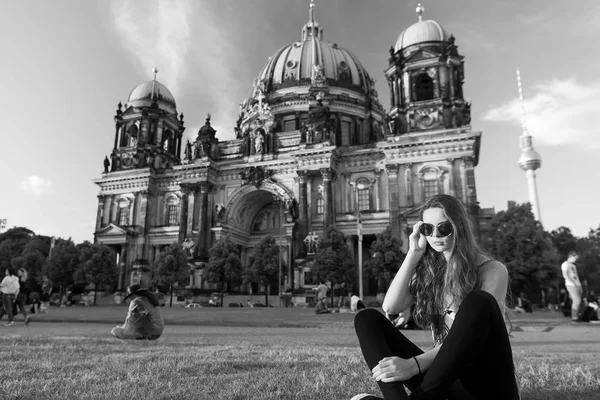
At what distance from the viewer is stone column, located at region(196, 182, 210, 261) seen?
4619 centimetres

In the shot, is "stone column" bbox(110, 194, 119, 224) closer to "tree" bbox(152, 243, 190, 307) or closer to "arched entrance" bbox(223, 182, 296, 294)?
"tree" bbox(152, 243, 190, 307)

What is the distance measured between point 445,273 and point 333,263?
3281 cm

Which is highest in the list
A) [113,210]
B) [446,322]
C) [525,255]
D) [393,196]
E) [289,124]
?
[289,124]

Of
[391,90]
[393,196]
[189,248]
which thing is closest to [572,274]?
[393,196]

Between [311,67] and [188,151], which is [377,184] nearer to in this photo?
[311,67]

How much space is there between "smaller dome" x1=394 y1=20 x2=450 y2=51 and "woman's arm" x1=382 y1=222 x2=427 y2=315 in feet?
149

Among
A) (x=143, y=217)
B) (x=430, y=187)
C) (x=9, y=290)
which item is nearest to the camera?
(x=9, y=290)

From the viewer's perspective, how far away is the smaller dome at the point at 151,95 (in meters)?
57.4

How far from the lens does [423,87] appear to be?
1756 inches

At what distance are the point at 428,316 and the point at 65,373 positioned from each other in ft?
12.8

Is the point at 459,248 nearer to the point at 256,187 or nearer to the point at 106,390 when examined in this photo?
the point at 106,390

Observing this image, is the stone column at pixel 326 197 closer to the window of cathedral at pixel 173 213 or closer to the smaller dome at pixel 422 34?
the smaller dome at pixel 422 34

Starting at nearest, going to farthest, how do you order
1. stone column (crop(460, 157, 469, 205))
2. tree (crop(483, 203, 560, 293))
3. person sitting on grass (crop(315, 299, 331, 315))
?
person sitting on grass (crop(315, 299, 331, 315)) < tree (crop(483, 203, 560, 293)) < stone column (crop(460, 157, 469, 205))

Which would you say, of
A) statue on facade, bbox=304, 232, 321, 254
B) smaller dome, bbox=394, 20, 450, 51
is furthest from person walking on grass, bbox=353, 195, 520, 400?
smaller dome, bbox=394, 20, 450, 51
